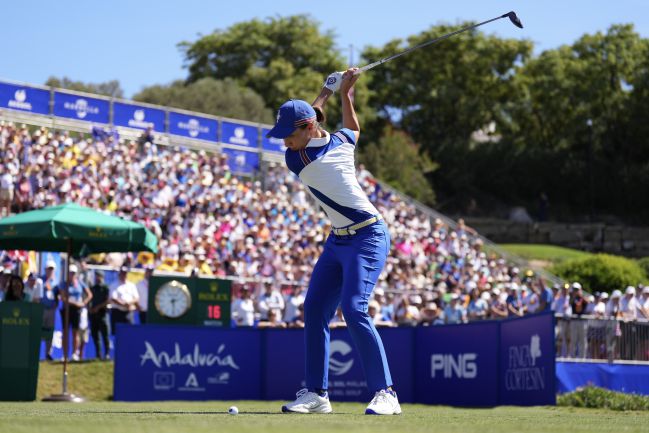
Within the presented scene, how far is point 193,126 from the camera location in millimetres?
38062

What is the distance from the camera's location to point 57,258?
22922 mm

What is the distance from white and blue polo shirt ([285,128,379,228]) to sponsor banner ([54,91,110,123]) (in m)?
26.4

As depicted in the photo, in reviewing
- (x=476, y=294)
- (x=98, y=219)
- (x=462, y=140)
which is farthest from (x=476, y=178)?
(x=98, y=219)

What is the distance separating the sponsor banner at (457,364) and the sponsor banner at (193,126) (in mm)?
19445

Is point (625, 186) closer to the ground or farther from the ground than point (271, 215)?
farther from the ground

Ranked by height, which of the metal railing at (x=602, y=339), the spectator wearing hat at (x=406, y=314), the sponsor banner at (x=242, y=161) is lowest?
the metal railing at (x=602, y=339)

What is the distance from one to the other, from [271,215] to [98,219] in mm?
15201

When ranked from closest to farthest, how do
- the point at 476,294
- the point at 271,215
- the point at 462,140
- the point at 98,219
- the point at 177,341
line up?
1. the point at 98,219
2. the point at 177,341
3. the point at 476,294
4. the point at 271,215
5. the point at 462,140

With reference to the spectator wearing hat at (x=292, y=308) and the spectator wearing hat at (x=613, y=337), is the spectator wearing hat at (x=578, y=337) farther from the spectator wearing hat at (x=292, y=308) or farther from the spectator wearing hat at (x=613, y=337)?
the spectator wearing hat at (x=292, y=308)

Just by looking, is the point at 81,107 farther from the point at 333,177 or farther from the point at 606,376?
the point at 333,177

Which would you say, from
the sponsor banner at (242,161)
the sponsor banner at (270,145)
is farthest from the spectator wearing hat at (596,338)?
the sponsor banner at (270,145)

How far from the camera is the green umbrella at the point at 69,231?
16.8 meters

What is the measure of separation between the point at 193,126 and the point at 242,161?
7.38ft

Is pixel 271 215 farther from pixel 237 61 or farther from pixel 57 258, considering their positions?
pixel 237 61
